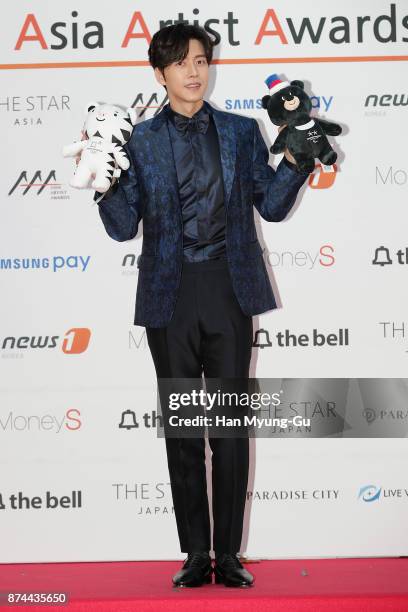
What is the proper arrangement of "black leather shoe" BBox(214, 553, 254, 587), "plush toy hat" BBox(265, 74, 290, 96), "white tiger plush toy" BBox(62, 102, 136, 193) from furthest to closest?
"black leather shoe" BBox(214, 553, 254, 587) → "plush toy hat" BBox(265, 74, 290, 96) → "white tiger plush toy" BBox(62, 102, 136, 193)

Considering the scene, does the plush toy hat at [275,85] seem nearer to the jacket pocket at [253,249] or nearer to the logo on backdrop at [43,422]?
the jacket pocket at [253,249]

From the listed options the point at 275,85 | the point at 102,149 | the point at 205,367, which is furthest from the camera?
the point at 205,367

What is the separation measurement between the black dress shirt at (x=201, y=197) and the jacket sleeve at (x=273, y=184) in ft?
0.45

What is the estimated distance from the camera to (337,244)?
3.20 metres

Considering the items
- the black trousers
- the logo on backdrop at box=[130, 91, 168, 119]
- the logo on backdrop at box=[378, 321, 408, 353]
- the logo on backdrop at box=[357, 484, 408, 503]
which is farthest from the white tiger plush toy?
the logo on backdrop at box=[357, 484, 408, 503]

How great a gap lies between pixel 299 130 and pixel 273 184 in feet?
0.62

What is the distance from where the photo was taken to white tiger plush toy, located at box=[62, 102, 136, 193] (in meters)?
2.30

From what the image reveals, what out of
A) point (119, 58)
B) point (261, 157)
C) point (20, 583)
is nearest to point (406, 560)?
point (20, 583)

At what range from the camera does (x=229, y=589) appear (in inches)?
99.3

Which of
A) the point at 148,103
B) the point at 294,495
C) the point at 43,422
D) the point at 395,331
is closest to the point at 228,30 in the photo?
the point at 148,103

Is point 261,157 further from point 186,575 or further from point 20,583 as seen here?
point 20,583

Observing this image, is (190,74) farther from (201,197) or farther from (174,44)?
(201,197)

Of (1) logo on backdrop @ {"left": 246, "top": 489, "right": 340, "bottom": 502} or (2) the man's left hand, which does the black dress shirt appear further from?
(1) logo on backdrop @ {"left": 246, "top": 489, "right": 340, "bottom": 502}

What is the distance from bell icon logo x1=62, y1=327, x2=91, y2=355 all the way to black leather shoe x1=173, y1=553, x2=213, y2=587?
959mm
